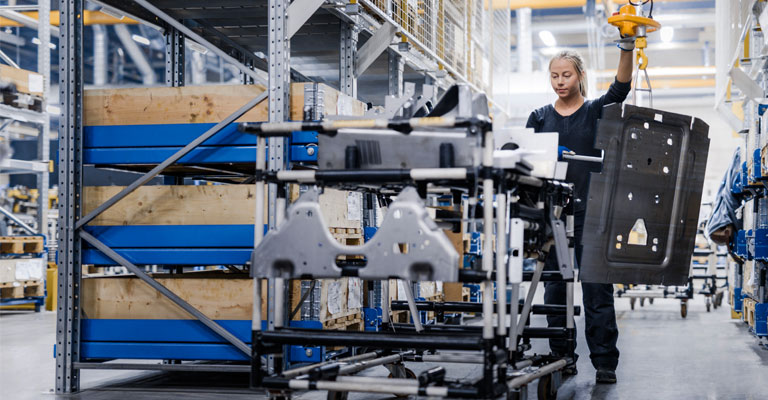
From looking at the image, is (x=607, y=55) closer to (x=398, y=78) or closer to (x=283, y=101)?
(x=398, y=78)

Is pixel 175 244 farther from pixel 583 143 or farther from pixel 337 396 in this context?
pixel 583 143

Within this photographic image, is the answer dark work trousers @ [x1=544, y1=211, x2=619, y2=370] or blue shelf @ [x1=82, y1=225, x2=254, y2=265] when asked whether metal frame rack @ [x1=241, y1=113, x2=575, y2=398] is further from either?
dark work trousers @ [x1=544, y1=211, x2=619, y2=370]

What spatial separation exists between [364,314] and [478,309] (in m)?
1.09

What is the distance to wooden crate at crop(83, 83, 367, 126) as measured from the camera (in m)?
4.46

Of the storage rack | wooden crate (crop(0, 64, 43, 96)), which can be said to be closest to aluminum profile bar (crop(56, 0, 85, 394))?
the storage rack

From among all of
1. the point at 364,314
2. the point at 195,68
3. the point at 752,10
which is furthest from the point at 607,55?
the point at 364,314

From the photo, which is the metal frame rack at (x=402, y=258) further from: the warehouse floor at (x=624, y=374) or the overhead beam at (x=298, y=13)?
the warehouse floor at (x=624, y=374)

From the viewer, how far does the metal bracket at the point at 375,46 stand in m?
5.85

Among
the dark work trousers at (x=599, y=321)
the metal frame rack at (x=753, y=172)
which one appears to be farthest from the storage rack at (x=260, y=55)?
the metal frame rack at (x=753, y=172)

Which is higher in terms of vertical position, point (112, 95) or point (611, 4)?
point (611, 4)

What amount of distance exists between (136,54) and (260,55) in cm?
1194

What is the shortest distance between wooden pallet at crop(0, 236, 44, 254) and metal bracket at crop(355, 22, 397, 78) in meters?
6.34

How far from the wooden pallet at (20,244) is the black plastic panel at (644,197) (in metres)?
8.38

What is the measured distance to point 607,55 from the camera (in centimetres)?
2294
